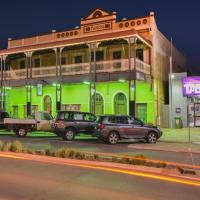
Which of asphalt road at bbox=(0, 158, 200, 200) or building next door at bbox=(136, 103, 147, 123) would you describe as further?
building next door at bbox=(136, 103, 147, 123)

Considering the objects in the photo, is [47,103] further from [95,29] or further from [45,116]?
[45,116]

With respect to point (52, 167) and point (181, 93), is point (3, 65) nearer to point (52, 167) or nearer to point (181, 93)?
point (181, 93)

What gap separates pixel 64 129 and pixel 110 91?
37.4 ft

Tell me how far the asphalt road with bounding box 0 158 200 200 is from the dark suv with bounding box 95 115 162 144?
9.38m

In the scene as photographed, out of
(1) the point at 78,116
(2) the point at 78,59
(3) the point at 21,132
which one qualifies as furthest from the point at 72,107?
(1) the point at 78,116

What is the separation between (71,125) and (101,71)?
30.0 ft

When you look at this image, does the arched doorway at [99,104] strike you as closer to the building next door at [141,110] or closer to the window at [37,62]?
the building next door at [141,110]

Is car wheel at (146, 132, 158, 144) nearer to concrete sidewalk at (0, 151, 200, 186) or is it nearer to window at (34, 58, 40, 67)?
concrete sidewalk at (0, 151, 200, 186)

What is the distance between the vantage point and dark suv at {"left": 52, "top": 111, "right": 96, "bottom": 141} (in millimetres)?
22078

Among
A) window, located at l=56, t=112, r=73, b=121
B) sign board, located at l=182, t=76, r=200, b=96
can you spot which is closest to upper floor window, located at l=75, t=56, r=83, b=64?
sign board, located at l=182, t=76, r=200, b=96

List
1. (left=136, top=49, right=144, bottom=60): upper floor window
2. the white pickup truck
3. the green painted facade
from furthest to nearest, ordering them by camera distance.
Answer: (left=136, top=49, right=144, bottom=60): upper floor window
the green painted facade
the white pickup truck

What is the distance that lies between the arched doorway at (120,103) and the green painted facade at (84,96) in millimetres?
251

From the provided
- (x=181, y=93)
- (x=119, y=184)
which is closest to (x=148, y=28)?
(x=181, y=93)

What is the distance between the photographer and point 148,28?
3203 cm
